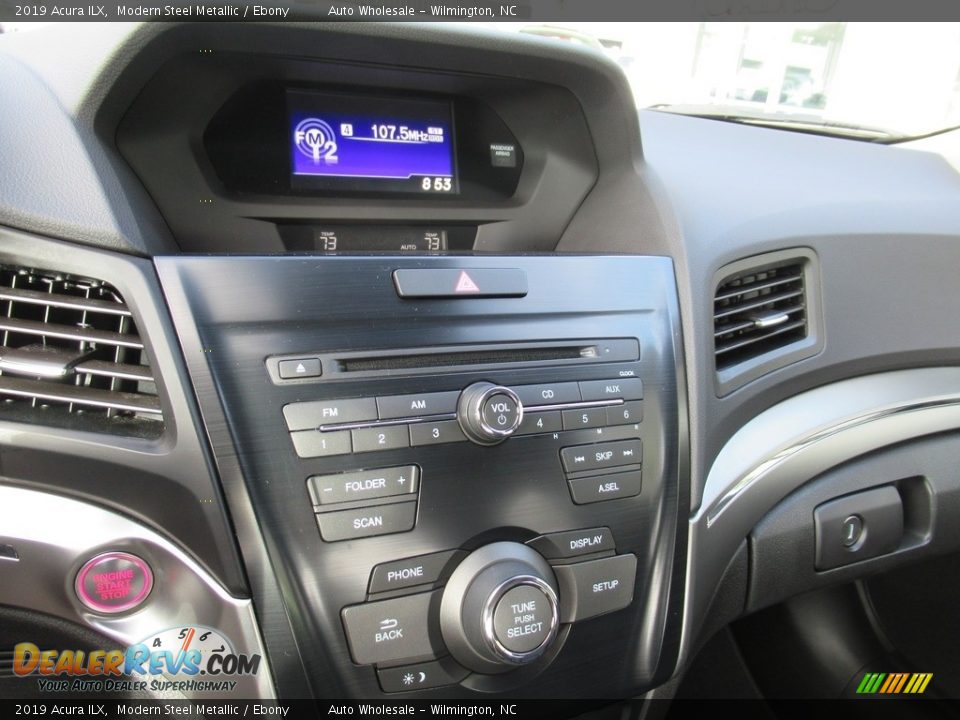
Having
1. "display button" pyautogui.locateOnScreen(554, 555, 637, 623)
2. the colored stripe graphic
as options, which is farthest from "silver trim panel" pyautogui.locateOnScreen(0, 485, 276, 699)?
the colored stripe graphic

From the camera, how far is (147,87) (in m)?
0.89

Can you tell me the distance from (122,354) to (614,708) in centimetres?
80

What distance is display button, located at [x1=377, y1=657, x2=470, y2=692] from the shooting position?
0.83 meters

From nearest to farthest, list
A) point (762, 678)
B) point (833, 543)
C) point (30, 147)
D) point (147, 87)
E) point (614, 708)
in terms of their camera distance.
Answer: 1. point (30, 147)
2. point (147, 87)
3. point (614, 708)
4. point (833, 543)
5. point (762, 678)

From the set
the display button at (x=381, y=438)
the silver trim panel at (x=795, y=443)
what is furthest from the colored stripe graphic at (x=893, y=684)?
the display button at (x=381, y=438)

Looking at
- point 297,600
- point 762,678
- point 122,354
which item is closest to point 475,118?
point 122,354

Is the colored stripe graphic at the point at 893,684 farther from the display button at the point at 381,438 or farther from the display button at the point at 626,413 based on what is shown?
the display button at the point at 381,438

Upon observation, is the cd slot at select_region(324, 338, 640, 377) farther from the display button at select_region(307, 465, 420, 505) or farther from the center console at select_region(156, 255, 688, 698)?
the display button at select_region(307, 465, 420, 505)

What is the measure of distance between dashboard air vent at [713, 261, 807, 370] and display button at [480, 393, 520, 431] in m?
0.40

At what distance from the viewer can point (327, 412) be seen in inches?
31.9

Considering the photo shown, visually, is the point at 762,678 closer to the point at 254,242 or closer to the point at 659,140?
the point at 659,140

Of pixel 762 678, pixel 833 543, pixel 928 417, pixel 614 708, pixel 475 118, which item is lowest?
A: pixel 762 678

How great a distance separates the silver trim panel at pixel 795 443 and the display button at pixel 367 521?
Result: 43 cm

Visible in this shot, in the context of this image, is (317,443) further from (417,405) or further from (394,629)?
(394,629)
